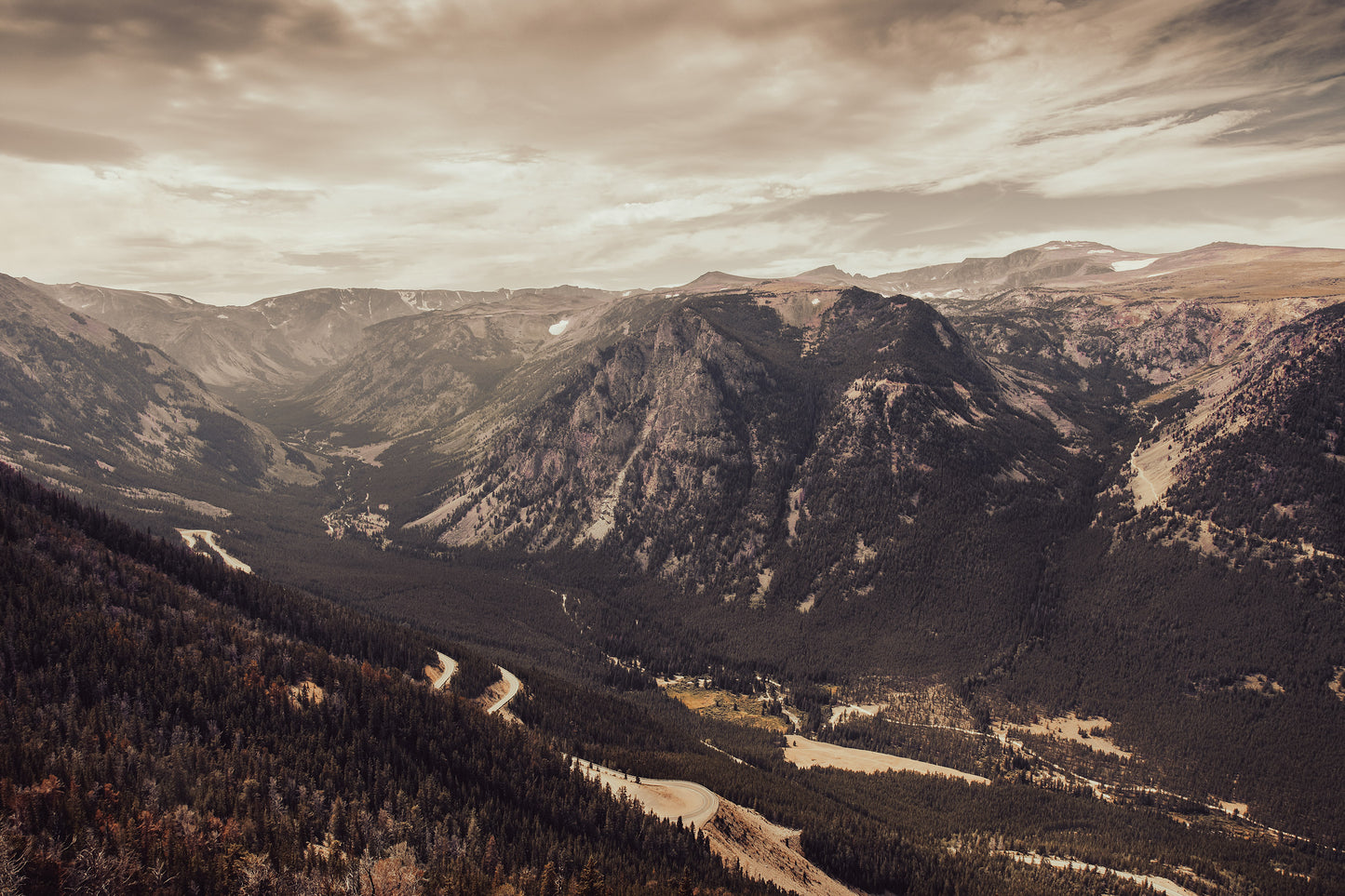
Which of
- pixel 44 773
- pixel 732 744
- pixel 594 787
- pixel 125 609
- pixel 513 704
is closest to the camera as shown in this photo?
pixel 44 773

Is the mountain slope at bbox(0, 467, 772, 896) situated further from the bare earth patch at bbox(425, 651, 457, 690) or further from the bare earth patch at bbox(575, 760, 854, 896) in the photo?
the bare earth patch at bbox(575, 760, 854, 896)

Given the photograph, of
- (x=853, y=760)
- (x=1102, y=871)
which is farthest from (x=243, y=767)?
(x=1102, y=871)

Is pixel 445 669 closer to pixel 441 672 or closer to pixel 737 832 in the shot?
pixel 441 672

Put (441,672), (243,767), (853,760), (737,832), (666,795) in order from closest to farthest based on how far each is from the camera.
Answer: (243,767) < (737,832) < (666,795) < (441,672) < (853,760)

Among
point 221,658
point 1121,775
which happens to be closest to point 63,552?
point 221,658

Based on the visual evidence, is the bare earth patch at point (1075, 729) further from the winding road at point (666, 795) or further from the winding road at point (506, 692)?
the winding road at point (506, 692)

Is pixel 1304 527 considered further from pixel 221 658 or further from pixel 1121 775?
pixel 221 658

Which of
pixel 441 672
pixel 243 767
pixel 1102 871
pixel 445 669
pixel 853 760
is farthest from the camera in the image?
pixel 853 760

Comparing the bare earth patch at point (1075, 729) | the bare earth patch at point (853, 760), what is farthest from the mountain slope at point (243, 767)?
the bare earth patch at point (1075, 729)
